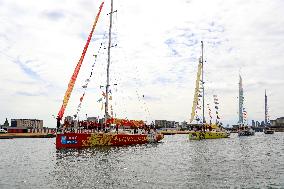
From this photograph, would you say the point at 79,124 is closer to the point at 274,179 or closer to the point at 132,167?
the point at 132,167

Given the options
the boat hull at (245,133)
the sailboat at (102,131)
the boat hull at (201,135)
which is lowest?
the boat hull at (245,133)

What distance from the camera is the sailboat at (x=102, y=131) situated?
5203 cm

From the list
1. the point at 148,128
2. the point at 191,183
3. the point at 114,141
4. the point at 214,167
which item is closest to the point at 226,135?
the point at 148,128

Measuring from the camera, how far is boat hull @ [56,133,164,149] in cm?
5203

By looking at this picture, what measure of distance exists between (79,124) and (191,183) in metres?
34.8

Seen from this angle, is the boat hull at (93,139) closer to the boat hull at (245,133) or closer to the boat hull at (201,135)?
the boat hull at (201,135)

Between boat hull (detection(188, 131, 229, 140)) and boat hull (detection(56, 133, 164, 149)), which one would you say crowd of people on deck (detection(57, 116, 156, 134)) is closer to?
boat hull (detection(56, 133, 164, 149))

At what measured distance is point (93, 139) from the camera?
54.4m

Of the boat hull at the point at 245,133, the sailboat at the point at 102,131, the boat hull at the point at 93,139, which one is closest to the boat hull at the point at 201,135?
the sailboat at the point at 102,131

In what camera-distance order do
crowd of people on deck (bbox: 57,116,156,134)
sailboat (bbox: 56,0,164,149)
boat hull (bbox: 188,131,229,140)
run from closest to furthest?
sailboat (bbox: 56,0,164,149), crowd of people on deck (bbox: 57,116,156,134), boat hull (bbox: 188,131,229,140)

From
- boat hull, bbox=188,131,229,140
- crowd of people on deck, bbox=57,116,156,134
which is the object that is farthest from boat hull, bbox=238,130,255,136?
crowd of people on deck, bbox=57,116,156,134

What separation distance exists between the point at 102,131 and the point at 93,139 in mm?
3702

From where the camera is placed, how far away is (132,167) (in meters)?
31.7

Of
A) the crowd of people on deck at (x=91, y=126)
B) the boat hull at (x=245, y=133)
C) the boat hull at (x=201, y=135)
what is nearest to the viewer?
the crowd of people on deck at (x=91, y=126)
